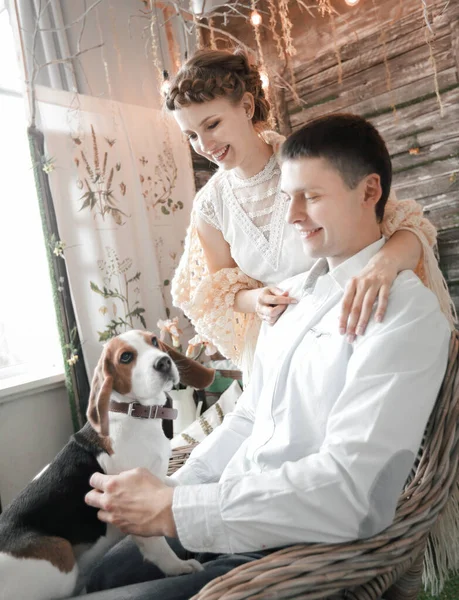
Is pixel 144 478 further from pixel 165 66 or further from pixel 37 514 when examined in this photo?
pixel 165 66

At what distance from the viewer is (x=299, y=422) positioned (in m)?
1.01

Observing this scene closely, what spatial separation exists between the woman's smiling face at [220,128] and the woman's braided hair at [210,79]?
20 millimetres

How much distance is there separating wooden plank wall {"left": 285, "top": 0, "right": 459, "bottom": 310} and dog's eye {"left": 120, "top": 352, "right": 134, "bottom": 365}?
1.93 meters

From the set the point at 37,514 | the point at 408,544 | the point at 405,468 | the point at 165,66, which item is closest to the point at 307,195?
the point at 405,468

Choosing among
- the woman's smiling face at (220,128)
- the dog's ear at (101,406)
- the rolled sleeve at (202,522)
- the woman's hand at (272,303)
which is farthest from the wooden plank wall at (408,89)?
the rolled sleeve at (202,522)

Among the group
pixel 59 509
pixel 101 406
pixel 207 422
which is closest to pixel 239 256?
pixel 101 406

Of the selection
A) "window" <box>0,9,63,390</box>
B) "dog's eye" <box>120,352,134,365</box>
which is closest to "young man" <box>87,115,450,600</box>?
"dog's eye" <box>120,352,134,365</box>

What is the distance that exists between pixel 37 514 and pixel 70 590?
0.54 feet

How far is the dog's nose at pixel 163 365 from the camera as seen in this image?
1218 mm

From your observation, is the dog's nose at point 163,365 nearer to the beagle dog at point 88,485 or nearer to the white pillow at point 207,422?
the beagle dog at point 88,485

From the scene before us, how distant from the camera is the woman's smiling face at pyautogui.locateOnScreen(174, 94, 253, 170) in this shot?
1486mm

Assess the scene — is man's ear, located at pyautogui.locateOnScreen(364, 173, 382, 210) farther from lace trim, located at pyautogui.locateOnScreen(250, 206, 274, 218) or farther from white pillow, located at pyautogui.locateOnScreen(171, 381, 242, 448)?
white pillow, located at pyautogui.locateOnScreen(171, 381, 242, 448)

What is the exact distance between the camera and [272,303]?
137 cm

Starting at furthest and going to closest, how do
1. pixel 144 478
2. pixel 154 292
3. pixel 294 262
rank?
pixel 154 292 → pixel 294 262 → pixel 144 478
